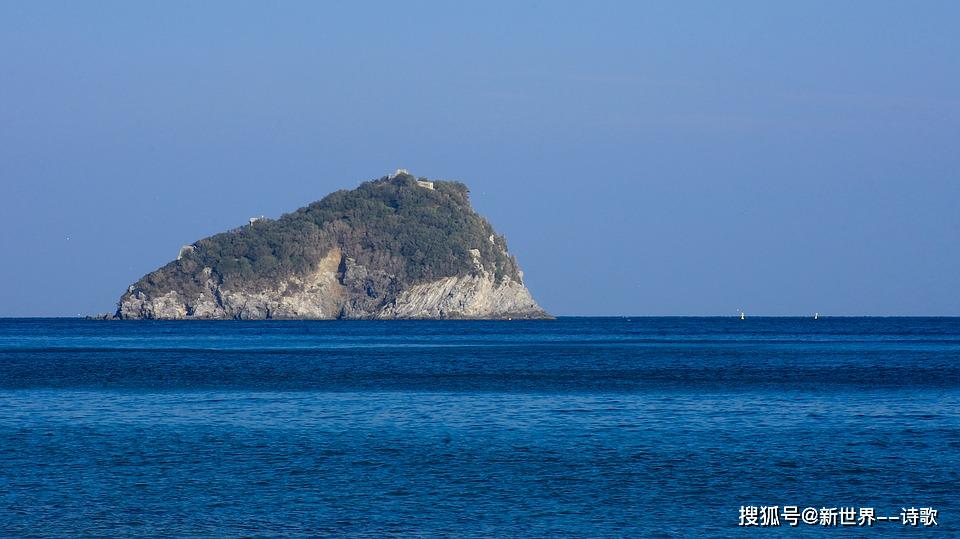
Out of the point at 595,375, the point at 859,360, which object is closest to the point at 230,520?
the point at 595,375

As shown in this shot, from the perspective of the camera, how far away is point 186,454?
3291cm

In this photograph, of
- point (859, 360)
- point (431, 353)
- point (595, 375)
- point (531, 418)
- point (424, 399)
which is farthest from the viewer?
point (431, 353)

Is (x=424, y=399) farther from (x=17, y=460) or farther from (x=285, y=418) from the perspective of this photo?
(x=17, y=460)

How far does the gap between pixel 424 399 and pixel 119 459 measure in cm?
1968

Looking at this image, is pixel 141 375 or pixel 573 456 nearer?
pixel 573 456

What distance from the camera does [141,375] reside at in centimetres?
6812

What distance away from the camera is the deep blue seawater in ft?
80.0

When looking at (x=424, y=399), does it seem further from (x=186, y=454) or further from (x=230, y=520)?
(x=230, y=520)

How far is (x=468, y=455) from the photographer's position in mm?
32438

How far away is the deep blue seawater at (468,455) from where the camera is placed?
2439cm

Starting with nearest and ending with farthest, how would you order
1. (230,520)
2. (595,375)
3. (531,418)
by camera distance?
(230,520) → (531,418) → (595,375)

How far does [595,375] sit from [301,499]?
41.8 m

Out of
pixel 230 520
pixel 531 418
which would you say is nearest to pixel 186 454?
pixel 230 520

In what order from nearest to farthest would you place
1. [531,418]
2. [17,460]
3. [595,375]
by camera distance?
[17,460] < [531,418] < [595,375]
